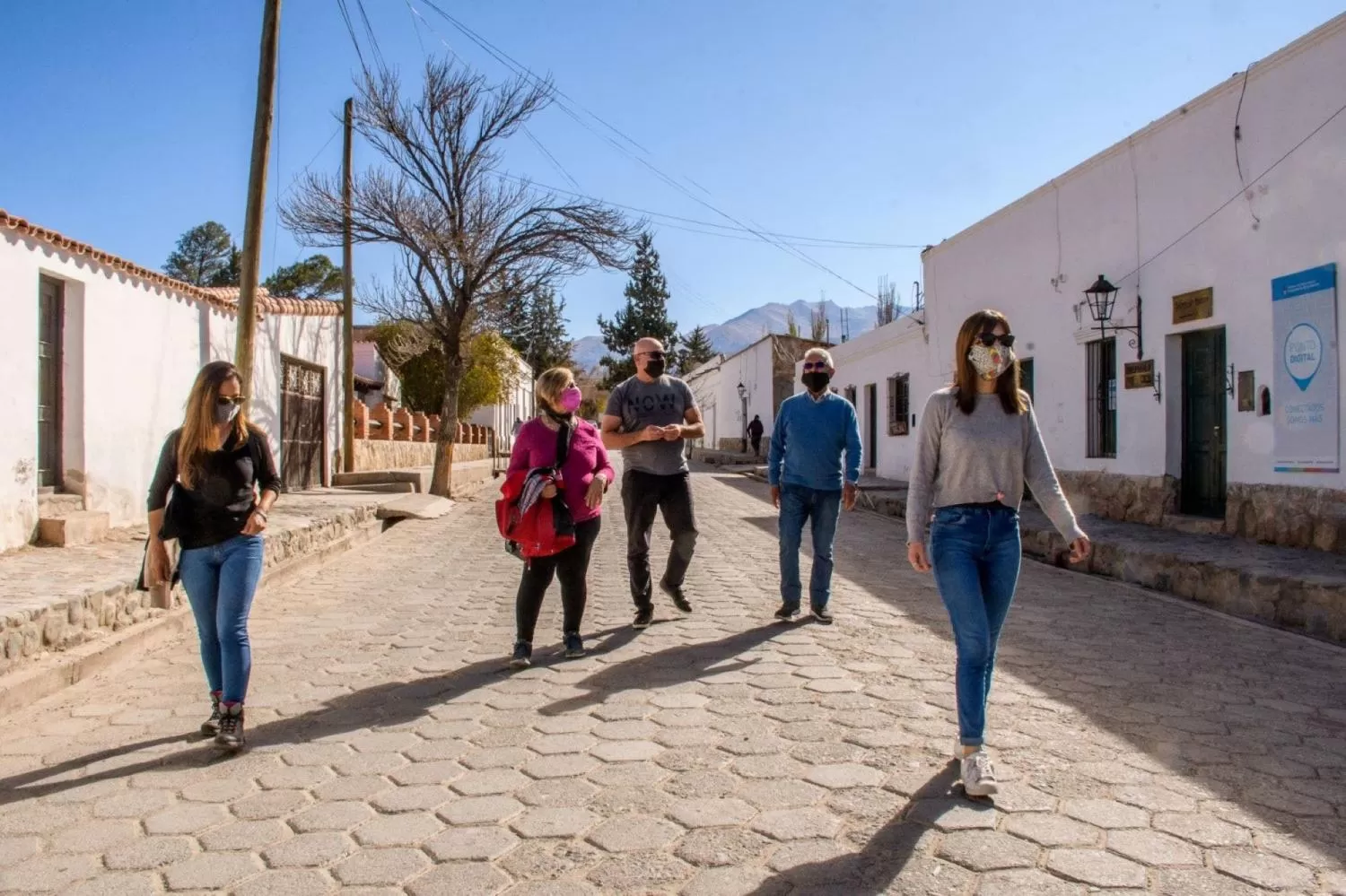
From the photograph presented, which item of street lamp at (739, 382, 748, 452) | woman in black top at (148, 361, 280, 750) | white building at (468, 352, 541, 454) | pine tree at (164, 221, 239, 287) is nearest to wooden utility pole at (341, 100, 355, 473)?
woman in black top at (148, 361, 280, 750)

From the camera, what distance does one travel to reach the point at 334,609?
7941 mm

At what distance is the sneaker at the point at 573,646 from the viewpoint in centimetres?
571

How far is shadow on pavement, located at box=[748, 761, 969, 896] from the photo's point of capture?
2.83 meters

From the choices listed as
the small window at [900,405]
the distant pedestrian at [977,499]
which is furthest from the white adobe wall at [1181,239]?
the distant pedestrian at [977,499]

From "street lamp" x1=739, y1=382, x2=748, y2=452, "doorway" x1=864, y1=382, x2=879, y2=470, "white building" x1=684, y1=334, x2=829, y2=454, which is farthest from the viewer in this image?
"street lamp" x1=739, y1=382, x2=748, y2=452

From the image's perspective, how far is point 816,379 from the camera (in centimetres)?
672

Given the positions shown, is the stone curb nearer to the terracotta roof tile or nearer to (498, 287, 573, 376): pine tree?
the terracotta roof tile

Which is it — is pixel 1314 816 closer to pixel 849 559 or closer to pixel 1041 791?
pixel 1041 791

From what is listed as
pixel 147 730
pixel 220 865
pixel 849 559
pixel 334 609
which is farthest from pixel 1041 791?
pixel 849 559

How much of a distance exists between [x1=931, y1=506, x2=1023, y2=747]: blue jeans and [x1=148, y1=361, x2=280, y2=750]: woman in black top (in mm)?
2723

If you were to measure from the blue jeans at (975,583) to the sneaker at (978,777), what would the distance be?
6 cm

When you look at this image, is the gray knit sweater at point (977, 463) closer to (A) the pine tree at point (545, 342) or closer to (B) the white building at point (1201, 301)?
(B) the white building at point (1201, 301)

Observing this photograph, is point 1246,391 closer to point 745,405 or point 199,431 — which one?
point 199,431

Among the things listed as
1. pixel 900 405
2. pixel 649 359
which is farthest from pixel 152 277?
pixel 900 405
